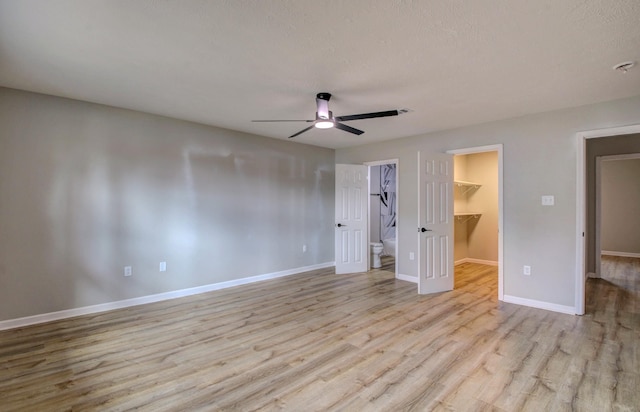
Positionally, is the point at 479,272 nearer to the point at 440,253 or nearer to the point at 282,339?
the point at 440,253

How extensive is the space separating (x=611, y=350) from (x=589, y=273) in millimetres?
3526

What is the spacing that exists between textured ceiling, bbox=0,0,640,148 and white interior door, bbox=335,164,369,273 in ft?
7.24

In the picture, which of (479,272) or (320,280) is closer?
(320,280)

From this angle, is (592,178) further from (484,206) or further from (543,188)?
(543,188)

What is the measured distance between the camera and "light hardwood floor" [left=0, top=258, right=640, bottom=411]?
2.08m

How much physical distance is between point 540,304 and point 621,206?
5928 millimetres

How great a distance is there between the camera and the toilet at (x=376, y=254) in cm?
630

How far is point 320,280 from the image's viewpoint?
17.3 feet

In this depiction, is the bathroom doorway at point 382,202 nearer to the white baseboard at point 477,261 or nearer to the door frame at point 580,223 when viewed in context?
the white baseboard at point 477,261

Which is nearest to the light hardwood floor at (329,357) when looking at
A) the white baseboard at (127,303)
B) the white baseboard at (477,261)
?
the white baseboard at (127,303)

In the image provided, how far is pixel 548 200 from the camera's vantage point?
3.90 metres

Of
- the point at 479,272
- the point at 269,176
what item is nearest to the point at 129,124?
the point at 269,176

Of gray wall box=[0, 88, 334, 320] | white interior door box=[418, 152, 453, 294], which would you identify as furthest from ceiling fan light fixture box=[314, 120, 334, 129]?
gray wall box=[0, 88, 334, 320]

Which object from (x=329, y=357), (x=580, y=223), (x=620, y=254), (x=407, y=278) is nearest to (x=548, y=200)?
(x=580, y=223)
